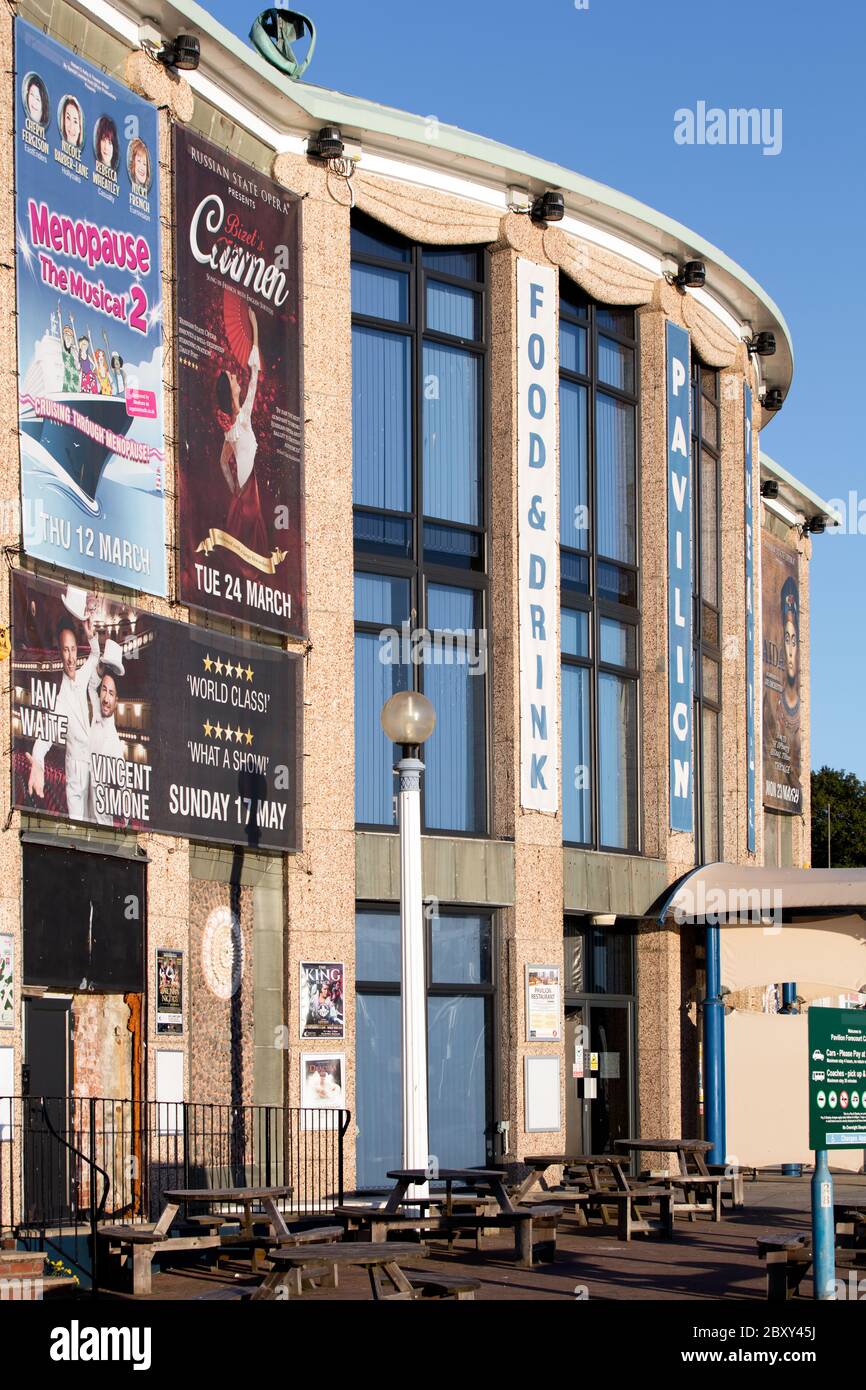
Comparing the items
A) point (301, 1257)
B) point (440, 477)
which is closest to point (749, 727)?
point (440, 477)

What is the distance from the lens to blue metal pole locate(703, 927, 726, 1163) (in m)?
26.3

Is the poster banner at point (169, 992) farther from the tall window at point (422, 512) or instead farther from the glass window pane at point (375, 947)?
the tall window at point (422, 512)

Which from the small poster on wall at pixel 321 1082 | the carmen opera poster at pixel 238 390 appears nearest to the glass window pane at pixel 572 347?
the carmen opera poster at pixel 238 390

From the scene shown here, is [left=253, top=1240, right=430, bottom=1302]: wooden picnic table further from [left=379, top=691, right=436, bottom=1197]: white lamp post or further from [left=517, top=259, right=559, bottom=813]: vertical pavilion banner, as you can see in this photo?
[left=517, top=259, right=559, bottom=813]: vertical pavilion banner

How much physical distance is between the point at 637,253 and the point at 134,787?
1195 cm

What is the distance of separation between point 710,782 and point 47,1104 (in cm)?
1407

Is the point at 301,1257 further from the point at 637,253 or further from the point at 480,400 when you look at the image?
the point at 637,253

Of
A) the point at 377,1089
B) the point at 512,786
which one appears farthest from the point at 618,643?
the point at 377,1089

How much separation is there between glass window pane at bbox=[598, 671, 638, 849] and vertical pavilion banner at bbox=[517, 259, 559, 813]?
177 cm

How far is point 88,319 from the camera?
61.4ft

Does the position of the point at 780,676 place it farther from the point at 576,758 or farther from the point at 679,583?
the point at 576,758

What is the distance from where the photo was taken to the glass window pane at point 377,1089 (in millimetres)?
22281

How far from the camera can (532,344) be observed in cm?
2503

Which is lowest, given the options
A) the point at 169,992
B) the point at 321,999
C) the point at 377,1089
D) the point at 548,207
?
the point at 377,1089
